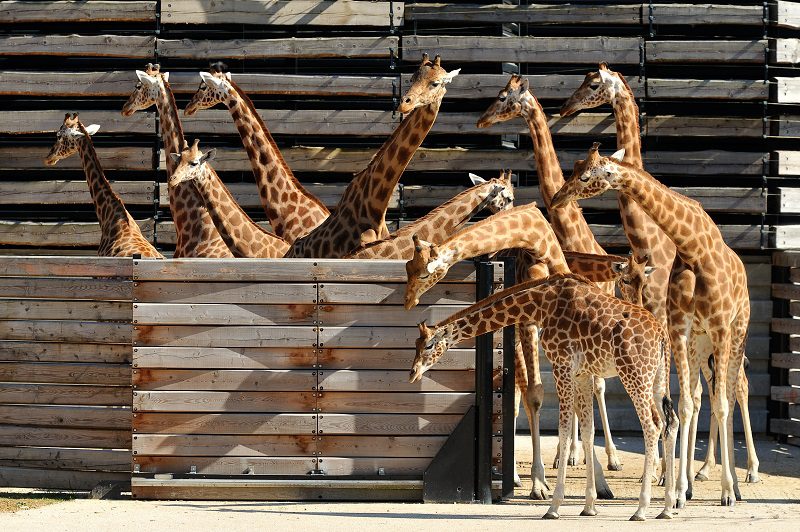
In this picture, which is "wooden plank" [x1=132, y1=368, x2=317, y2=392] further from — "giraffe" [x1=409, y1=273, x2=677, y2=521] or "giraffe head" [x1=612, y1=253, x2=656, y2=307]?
"giraffe head" [x1=612, y1=253, x2=656, y2=307]

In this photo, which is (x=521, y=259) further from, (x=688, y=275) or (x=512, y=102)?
(x=512, y=102)

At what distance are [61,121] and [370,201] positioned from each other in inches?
177

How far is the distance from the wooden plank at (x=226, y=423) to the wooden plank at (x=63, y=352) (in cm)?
55

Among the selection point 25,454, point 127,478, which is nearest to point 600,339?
point 127,478

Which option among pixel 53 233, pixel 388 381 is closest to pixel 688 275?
pixel 388 381

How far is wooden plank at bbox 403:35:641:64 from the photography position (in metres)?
12.6

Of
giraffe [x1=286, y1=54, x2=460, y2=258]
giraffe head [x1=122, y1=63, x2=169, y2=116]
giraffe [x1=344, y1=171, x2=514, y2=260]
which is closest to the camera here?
giraffe [x1=344, y1=171, x2=514, y2=260]

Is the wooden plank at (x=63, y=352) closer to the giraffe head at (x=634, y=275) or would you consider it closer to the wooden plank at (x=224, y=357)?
the wooden plank at (x=224, y=357)

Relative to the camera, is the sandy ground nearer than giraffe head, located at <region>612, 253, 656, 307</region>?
Yes

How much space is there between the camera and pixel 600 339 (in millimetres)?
8102

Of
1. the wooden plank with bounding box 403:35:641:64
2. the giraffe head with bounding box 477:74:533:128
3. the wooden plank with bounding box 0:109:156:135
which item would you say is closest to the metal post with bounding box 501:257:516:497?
the giraffe head with bounding box 477:74:533:128

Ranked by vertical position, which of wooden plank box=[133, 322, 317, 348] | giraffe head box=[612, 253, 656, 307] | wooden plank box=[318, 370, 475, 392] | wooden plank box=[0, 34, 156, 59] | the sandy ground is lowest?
the sandy ground

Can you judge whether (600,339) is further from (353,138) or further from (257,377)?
(353,138)

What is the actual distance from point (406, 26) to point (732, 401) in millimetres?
5330
